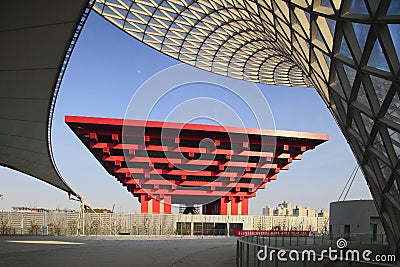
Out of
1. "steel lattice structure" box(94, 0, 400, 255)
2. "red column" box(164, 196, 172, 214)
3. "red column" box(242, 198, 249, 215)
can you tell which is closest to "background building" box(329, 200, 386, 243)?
"red column" box(242, 198, 249, 215)

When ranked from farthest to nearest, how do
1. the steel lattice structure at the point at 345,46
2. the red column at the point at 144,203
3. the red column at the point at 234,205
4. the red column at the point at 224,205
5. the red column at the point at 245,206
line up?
the red column at the point at 245,206 < the red column at the point at 234,205 < the red column at the point at 224,205 < the red column at the point at 144,203 < the steel lattice structure at the point at 345,46

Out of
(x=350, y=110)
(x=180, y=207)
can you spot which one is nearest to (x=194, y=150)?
(x=180, y=207)

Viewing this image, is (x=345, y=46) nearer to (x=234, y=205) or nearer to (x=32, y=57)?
(x=32, y=57)

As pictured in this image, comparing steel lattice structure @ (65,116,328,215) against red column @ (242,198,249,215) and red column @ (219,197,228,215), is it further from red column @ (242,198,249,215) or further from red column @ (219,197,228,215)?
red column @ (219,197,228,215)

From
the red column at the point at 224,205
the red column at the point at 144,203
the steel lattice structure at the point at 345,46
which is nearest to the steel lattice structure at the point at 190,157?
the red column at the point at 144,203

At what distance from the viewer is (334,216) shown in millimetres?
61250

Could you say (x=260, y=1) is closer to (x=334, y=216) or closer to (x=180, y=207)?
(x=334, y=216)

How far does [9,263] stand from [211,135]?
52.9 metres

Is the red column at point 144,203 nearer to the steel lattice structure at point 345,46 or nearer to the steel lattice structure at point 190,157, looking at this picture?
the steel lattice structure at point 190,157

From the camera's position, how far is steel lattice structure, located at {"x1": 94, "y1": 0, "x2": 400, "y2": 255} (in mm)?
15484

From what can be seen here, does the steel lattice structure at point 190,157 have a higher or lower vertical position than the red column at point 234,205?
higher

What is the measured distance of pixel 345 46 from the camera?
1906cm

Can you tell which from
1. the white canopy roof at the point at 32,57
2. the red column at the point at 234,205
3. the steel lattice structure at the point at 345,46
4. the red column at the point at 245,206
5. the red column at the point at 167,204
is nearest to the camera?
the white canopy roof at the point at 32,57

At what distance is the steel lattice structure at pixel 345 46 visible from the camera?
1548 centimetres
